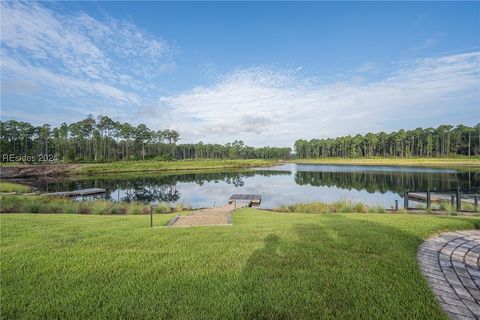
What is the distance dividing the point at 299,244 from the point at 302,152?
5675 inches

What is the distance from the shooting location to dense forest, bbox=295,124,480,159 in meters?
83.9

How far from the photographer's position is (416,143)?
3725 inches

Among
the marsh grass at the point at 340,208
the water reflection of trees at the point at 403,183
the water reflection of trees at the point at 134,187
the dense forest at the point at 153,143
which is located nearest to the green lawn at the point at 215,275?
A: the marsh grass at the point at 340,208

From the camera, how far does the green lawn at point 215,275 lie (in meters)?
2.92

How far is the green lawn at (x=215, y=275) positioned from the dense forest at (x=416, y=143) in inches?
3893

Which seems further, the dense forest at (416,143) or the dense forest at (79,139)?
the dense forest at (416,143)

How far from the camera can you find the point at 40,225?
6785mm

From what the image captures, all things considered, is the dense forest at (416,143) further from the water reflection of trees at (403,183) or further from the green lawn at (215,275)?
the green lawn at (215,275)

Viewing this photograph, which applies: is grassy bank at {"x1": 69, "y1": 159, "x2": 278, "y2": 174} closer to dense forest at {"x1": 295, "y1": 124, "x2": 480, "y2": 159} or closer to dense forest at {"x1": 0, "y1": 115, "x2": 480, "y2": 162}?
dense forest at {"x1": 0, "y1": 115, "x2": 480, "y2": 162}

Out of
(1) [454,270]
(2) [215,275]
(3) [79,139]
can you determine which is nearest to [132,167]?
(3) [79,139]

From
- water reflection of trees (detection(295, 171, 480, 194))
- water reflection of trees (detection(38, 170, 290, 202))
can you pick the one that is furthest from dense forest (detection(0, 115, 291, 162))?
water reflection of trees (detection(295, 171, 480, 194))

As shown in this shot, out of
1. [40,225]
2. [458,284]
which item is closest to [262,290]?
[458,284]

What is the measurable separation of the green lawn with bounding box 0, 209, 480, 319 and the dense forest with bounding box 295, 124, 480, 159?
9889 centimetres

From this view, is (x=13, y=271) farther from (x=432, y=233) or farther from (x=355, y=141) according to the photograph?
(x=355, y=141)
